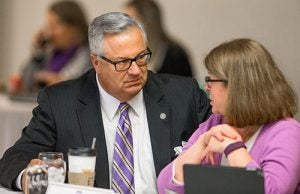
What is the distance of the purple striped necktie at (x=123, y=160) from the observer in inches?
103

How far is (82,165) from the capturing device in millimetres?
2256

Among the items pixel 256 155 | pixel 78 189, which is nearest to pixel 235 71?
pixel 256 155

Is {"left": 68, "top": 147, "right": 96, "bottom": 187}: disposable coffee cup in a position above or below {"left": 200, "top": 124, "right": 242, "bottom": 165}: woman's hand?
below

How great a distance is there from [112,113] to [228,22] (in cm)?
333

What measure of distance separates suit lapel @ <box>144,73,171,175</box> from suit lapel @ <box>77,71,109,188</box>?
0.72ft

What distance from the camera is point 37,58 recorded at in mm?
5789

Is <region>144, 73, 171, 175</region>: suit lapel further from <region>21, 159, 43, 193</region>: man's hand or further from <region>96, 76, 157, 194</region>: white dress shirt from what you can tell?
<region>21, 159, 43, 193</region>: man's hand

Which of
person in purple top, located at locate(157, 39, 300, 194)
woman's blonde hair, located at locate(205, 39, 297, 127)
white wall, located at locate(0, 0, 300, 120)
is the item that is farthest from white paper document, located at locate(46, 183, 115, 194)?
white wall, located at locate(0, 0, 300, 120)

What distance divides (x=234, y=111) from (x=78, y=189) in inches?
25.5

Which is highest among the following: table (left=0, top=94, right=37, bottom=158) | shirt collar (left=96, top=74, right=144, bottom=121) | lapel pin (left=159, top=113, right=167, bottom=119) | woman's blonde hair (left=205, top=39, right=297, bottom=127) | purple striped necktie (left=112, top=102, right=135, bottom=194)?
woman's blonde hair (left=205, top=39, right=297, bottom=127)

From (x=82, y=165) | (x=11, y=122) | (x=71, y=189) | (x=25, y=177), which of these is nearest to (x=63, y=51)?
(x=11, y=122)

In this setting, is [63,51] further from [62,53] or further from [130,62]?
[130,62]

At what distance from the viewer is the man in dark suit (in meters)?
2.65

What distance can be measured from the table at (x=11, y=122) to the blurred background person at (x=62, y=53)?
77 centimetres
